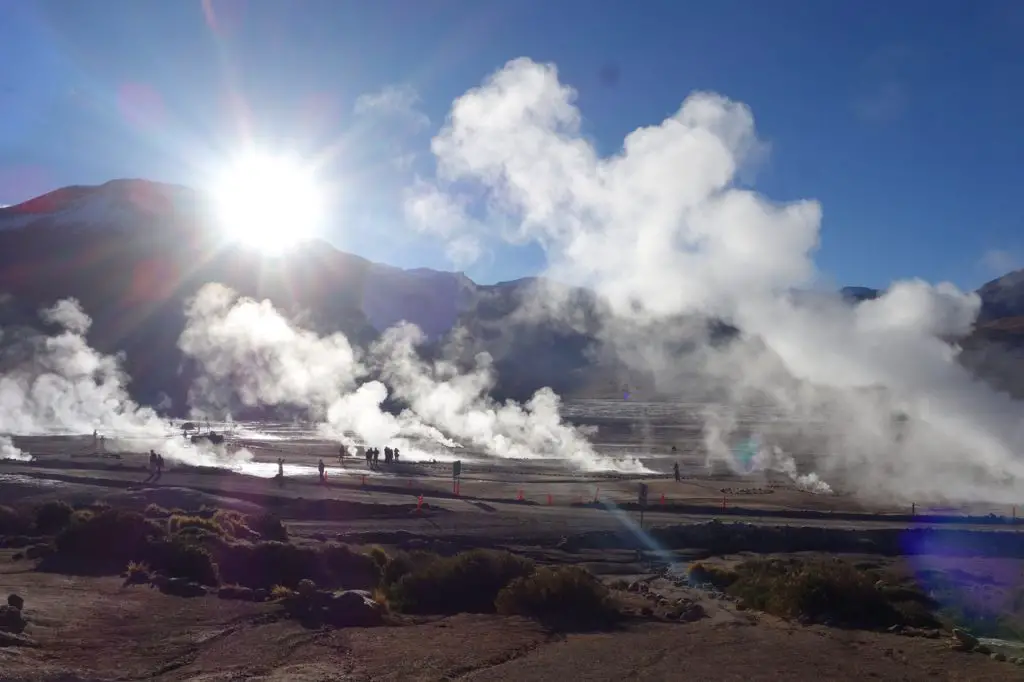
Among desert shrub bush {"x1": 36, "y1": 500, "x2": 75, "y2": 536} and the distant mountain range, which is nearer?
desert shrub bush {"x1": 36, "y1": 500, "x2": 75, "y2": 536}

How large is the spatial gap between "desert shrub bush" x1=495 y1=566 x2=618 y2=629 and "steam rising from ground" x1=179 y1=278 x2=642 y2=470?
125 feet

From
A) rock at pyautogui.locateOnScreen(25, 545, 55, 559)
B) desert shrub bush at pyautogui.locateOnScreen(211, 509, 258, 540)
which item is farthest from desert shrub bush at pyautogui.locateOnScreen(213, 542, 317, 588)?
rock at pyautogui.locateOnScreen(25, 545, 55, 559)

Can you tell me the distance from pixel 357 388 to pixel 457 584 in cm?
8170

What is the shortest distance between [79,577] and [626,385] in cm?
12077

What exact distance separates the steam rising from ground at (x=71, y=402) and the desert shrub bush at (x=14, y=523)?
24875 mm

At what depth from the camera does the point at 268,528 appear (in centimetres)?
2486

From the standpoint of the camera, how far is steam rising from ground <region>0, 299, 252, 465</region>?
5750 centimetres

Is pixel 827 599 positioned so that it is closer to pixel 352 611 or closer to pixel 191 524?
pixel 352 611

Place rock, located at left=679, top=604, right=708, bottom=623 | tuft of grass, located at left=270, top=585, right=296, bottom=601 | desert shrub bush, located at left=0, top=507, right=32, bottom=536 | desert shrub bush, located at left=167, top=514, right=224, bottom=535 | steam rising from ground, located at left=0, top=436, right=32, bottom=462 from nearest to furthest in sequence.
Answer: tuft of grass, located at left=270, top=585, right=296, bottom=601, rock, located at left=679, top=604, right=708, bottom=623, desert shrub bush, located at left=167, top=514, right=224, bottom=535, desert shrub bush, located at left=0, top=507, right=32, bottom=536, steam rising from ground, located at left=0, top=436, right=32, bottom=462

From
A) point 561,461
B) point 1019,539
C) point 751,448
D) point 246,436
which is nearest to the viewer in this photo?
point 1019,539

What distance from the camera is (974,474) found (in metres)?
38.6

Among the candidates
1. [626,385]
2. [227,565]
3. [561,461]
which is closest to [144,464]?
[561,461]

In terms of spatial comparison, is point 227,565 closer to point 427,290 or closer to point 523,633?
point 523,633

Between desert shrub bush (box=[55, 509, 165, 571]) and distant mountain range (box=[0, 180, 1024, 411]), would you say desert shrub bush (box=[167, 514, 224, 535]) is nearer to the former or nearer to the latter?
desert shrub bush (box=[55, 509, 165, 571])
